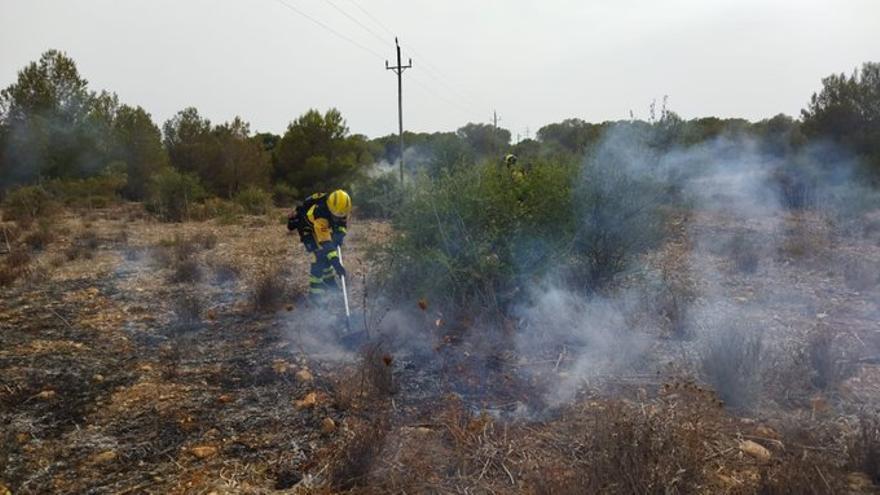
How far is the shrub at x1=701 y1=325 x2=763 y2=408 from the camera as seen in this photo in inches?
156

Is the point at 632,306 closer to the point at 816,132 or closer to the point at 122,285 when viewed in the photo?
the point at 122,285

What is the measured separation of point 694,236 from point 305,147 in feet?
59.3

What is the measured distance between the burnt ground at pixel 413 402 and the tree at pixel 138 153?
1798 cm

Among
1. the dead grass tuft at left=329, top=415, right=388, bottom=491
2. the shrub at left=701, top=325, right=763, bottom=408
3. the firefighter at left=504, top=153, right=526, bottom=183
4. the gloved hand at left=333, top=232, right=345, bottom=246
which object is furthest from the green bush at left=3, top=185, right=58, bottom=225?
the shrub at left=701, top=325, right=763, bottom=408

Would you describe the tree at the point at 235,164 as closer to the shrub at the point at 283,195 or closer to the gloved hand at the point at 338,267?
the shrub at the point at 283,195

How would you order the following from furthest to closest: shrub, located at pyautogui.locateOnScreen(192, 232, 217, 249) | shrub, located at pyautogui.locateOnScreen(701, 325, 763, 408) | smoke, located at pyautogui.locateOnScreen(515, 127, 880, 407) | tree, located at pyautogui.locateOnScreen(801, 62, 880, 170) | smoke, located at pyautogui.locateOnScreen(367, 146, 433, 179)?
1. smoke, located at pyautogui.locateOnScreen(367, 146, 433, 179)
2. tree, located at pyautogui.locateOnScreen(801, 62, 880, 170)
3. shrub, located at pyautogui.locateOnScreen(192, 232, 217, 249)
4. smoke, located at pyautogui.locateOnScreen(515, 127, 880, 407)
5. shrub, located at pyautogui.locateOnScreen(701, 325, 763, 408)

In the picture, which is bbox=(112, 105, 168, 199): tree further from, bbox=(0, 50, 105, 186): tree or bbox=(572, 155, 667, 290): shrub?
bbox=(572, 155, 667, 290): shrub

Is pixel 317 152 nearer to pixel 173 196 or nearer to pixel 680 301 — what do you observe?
pixel 173 196

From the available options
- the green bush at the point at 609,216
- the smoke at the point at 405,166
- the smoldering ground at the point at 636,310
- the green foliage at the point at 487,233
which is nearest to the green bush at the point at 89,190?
the smoke at the point at 405,166

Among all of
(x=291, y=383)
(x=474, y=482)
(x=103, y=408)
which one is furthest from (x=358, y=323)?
(x=474, y=482)

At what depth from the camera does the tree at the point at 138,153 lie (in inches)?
946

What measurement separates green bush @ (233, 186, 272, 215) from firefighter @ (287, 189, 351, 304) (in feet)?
44.3

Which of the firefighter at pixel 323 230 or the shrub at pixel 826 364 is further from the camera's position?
the firefighter at pixel 323 230

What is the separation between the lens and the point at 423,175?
6.37m
